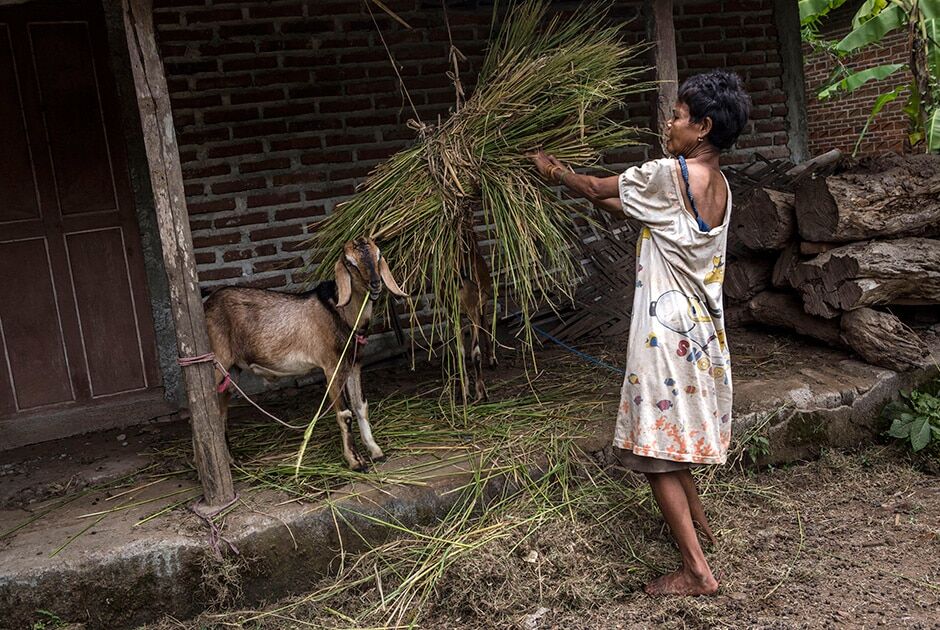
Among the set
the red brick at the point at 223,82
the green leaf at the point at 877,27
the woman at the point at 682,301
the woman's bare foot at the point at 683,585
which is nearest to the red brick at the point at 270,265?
the red brick at the point at 223,82

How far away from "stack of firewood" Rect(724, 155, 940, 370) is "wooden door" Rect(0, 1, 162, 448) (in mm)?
3916

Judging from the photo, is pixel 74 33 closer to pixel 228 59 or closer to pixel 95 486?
pixel 228 59

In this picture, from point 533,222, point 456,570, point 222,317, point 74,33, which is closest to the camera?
point 456,570

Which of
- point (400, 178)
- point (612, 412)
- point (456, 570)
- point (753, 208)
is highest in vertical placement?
point (400, 178)

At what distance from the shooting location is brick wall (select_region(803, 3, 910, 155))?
1245cm

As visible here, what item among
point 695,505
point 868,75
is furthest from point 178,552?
point 868,75

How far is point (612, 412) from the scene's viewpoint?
4113mm

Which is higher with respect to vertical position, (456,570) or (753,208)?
(753,208)

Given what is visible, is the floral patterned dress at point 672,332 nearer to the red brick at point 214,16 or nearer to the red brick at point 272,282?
the red brick at point 272,282

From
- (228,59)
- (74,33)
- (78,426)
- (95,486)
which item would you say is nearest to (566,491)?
(95,486)

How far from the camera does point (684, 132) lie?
291 cm

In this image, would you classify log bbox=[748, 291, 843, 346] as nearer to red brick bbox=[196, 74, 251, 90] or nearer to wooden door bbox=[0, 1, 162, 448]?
red brick bbox=[196, 74, 251, 90]

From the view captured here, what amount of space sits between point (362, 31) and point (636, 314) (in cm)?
316

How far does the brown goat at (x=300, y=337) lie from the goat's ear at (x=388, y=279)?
19 cm
